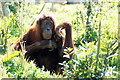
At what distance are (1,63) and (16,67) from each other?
0.15 m

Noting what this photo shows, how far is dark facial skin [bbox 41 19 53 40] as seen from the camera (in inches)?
193

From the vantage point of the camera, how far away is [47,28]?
4.95 metres

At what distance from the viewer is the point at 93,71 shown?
2990mm

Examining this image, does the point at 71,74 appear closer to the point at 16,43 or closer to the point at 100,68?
the point at 100,68

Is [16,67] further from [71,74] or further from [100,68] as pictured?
[100,68]

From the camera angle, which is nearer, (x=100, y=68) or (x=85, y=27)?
(x=100, y=68)

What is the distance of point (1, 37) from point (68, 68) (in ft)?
6.73

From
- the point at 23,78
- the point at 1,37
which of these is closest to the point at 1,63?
the point at 23,78

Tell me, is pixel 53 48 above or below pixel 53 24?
below

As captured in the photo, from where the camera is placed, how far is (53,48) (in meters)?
5.06

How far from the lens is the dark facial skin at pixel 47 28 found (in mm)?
4902

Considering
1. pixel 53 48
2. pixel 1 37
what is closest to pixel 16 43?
pixel 1 37

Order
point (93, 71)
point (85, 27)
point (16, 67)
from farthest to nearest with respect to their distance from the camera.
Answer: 1. point (85, 27)
2. point (16, 67)
3. point (93, 71)

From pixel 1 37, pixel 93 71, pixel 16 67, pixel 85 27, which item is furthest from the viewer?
pixel 85 27
